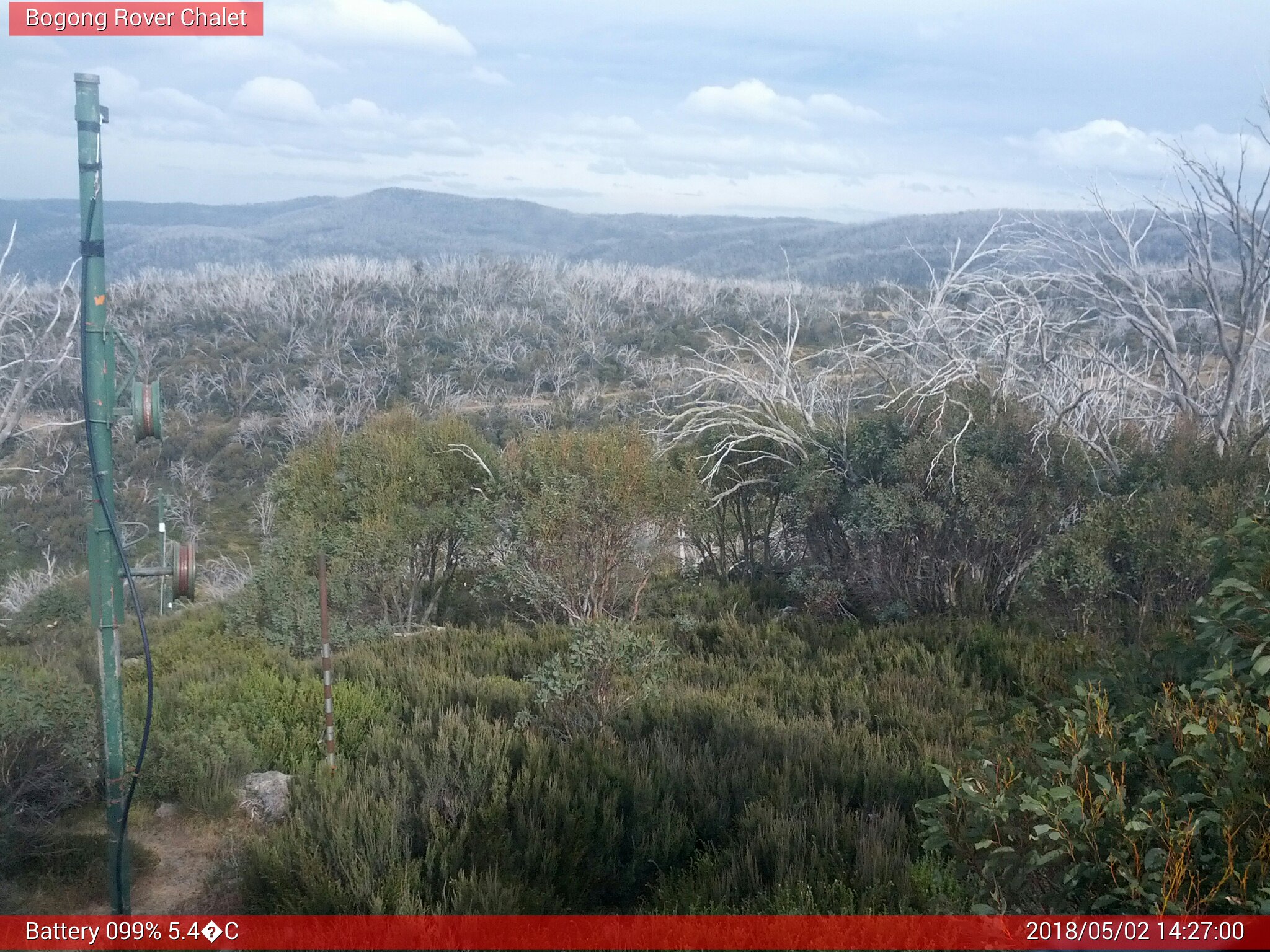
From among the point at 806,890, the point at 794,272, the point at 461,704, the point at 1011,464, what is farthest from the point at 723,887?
the point at 794,272

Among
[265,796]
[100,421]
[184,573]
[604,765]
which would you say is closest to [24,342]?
[265,796]

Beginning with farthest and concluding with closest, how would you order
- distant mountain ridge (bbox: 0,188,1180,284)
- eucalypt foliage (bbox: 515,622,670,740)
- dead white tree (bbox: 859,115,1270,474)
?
distant mountain ridge (bbox: 0,188,1180,284)
dead white tree (bbox: 859,115,1270,474)
eucalypt foliage (bbox: 515,622,670,740)

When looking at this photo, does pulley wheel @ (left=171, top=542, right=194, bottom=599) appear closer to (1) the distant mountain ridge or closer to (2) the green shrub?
(2) the green shrub

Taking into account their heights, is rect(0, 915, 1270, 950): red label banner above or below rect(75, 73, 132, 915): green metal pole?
below

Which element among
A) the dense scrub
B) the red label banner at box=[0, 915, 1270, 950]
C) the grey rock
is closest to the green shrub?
the dense scrub

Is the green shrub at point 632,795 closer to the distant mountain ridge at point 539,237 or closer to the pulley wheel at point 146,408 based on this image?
the pulley wheel at point 146,408

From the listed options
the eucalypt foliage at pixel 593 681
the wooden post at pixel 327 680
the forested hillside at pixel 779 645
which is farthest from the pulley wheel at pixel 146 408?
the eucalypt foliage at pixel 593 681
